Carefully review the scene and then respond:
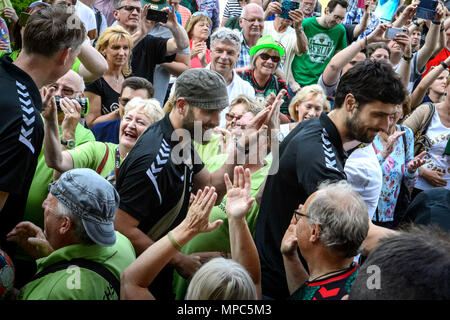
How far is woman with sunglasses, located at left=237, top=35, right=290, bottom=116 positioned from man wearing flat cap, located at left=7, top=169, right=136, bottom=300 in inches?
140

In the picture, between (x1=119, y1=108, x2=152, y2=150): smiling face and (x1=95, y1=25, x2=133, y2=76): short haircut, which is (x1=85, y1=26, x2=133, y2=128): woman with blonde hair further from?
(x1=119, y1=108, x2=152, y2=150): smiling face

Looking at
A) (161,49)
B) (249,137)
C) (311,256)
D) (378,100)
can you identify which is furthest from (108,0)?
(311,256)

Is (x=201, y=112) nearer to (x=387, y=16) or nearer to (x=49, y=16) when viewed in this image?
(x=49, y=16)

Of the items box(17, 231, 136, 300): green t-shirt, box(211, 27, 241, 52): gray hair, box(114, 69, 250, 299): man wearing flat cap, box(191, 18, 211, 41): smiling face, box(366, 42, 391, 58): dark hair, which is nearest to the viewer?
box(17, 231, 136, 300): green t-shirt

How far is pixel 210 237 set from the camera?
3.52 m

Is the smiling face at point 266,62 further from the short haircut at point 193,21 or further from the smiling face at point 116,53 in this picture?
the smiling face at point 116,53

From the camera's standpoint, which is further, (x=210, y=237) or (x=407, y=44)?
(x=407, y=44)

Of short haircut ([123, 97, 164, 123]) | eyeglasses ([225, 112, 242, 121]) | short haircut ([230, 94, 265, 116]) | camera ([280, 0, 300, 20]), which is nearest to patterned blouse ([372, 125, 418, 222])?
short haircut ([230, 94, 265, 116])

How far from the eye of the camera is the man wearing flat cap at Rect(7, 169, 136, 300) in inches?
98.3

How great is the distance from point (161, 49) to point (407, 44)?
304cm

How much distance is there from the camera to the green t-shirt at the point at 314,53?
7090mm

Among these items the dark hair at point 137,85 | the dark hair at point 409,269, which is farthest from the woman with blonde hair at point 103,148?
the dark hair at point 409,269

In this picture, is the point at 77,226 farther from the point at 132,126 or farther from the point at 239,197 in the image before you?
the point at 132,126
